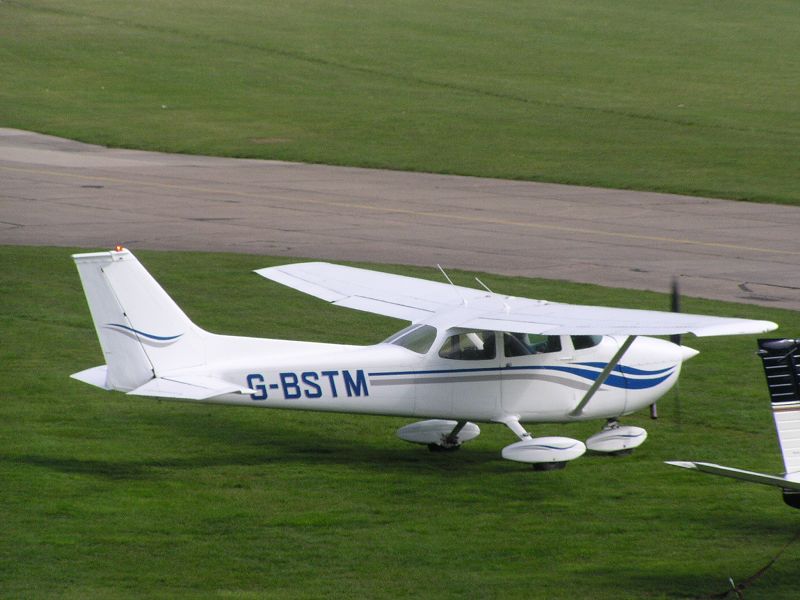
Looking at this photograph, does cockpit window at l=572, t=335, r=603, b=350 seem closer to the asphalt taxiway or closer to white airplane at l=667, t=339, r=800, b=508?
white airplane at l=667, t=339, r=800, b=508

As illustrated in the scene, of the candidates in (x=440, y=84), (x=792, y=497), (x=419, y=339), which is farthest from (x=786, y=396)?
(x=440, y=84)

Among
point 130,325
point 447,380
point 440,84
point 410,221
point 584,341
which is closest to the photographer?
point 130,325

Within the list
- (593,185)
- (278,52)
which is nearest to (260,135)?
(593,185)

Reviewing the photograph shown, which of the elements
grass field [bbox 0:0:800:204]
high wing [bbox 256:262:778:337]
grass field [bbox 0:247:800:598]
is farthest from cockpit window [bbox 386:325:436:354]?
grass field [bbox 0:0:800:204]

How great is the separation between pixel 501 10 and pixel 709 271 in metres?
55.1

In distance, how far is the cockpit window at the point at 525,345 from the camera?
16.3 metres

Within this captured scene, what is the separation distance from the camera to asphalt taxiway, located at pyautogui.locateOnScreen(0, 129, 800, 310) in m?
30.0

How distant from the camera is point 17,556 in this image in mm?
13430

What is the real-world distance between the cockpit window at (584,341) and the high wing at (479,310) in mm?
374

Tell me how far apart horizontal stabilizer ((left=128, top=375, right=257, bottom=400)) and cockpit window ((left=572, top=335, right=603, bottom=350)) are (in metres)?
3.97

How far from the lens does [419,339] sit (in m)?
16.3

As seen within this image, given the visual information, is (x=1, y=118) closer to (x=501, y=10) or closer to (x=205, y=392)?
(x=501, y=10)

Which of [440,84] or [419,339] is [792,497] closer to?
[419,339]

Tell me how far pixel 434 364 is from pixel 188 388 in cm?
298
